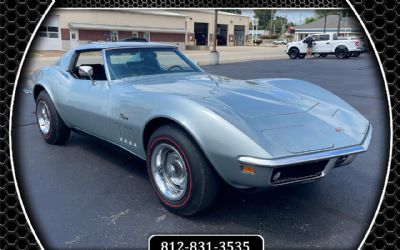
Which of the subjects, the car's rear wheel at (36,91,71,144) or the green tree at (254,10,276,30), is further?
the car's rear wheel at (36,91,71,144)

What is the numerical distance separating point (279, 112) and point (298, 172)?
1.45 feet

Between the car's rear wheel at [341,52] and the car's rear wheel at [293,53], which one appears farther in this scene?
the car's rear wheel at [293,53]

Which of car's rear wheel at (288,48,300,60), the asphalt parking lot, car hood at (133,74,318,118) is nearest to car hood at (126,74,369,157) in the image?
car hood at (133,74,318,118)

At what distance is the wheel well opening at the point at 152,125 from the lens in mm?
2420

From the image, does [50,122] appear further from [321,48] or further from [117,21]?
[321,48]

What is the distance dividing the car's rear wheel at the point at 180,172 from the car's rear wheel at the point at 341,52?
53.3 feet

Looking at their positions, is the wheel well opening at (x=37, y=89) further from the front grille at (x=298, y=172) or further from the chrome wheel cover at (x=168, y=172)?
the front grille at (x=298, y=172)

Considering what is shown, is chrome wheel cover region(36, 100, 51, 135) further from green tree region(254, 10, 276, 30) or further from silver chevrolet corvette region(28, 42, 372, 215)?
green tree region(254, 10, 276, 30)

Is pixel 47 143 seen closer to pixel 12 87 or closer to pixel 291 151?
pixel 12 87

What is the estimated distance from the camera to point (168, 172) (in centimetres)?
253

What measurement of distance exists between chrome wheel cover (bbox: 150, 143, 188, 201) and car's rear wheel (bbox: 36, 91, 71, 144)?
5.81ft

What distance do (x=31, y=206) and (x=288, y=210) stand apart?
188 centimetres

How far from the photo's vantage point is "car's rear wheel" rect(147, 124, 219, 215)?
2.19 m

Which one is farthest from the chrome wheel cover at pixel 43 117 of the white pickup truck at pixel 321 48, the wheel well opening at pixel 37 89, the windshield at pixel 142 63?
the white pickup truck at pixel 321 48
